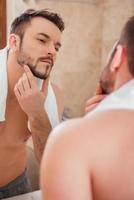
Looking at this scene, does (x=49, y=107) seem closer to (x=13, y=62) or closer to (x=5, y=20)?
(x=13, y=62)

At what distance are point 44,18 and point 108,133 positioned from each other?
1.97 feet

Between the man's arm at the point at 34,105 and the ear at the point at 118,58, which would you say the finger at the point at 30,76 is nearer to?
the man's arm at the point at 34,105

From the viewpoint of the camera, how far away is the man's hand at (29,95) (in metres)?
1.11

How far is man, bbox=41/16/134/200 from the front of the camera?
0.63 m

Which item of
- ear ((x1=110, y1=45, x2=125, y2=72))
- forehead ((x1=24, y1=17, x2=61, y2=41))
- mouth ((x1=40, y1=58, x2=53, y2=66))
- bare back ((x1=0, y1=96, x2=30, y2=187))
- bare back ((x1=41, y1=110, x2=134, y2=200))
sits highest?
forehead ((x1=24, y1=17, x2=61, y2=41))

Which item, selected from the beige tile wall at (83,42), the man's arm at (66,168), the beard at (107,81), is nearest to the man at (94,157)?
the man's arm at (66,168)

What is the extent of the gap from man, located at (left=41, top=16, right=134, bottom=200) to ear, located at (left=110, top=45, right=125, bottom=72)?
83mm

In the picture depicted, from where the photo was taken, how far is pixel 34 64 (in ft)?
3.67

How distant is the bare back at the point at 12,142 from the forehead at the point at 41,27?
8.8 inches

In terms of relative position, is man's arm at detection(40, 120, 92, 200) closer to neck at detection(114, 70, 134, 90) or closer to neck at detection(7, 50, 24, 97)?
neck at detection(114, 70, 134, 90)

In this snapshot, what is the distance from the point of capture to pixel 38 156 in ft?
3.82

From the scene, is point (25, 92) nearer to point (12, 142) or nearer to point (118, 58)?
point (12, 142)

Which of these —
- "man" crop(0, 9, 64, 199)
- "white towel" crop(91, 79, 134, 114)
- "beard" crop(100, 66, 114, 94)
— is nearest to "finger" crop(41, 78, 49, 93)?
"man" crop(0, 9, 64, 199)

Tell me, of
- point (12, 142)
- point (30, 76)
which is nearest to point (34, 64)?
point (30, 76)
